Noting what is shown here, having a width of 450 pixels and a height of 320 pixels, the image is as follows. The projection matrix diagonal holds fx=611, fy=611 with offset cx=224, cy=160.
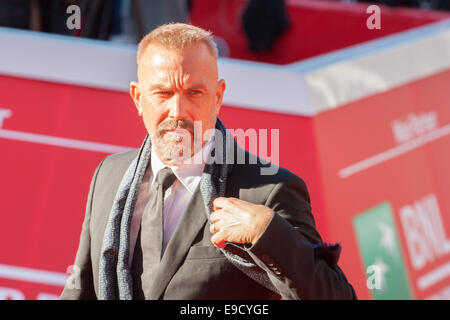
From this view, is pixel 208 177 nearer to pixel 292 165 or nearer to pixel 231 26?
pixel 292 165

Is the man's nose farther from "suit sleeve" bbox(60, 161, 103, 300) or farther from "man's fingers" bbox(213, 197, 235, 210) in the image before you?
"suit sleeve" bbox(60, 161, 103, 300)

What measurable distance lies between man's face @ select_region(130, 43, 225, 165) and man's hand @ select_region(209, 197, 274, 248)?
24 cm

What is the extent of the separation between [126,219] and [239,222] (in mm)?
353

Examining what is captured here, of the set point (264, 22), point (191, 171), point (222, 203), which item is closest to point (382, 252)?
point (191, 171)

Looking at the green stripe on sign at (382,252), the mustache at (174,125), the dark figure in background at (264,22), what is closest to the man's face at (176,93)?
the mustache at (174,125)

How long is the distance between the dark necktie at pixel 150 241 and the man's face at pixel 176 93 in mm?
98

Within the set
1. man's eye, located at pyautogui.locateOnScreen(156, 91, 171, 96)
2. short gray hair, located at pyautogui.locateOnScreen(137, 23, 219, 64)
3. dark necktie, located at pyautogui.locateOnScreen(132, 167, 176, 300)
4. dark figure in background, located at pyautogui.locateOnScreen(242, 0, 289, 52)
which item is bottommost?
dark necktie, located at pyautogui.locateOnScreen(132, 167, 176, 300)

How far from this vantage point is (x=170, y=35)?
4.99ft

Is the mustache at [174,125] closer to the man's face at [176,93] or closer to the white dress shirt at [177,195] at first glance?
the man's face at [176,93]

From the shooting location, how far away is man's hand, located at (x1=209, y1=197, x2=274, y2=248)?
1382mm

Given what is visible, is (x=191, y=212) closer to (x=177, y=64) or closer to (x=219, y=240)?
(x=219, y=240)

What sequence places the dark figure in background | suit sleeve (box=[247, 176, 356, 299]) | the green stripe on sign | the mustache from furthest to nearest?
1. the dark figure in background
2. the green stripe on sign
3. the mustache
4. suit sleeve (box=[247, 176, 356, 299])

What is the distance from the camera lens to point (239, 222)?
1.38m

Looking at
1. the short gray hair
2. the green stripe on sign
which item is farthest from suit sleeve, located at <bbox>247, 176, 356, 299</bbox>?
the green stripe on sign
